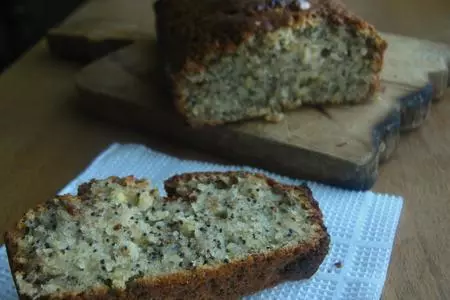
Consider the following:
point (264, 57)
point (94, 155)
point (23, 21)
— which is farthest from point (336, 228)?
point (23, 21)

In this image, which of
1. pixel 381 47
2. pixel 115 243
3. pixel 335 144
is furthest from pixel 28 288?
pixel 381 47

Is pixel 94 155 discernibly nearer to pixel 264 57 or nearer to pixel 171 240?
pixel 264 57

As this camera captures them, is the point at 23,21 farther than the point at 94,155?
Yes

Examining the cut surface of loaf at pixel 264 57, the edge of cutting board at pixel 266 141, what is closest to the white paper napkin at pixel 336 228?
the edge of cutting board at pixel 266 141

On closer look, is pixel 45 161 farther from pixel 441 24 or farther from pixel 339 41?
pixel 441 24

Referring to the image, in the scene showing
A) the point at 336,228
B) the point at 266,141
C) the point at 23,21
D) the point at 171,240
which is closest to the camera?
the point at 171,240

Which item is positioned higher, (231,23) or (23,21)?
(231,23)

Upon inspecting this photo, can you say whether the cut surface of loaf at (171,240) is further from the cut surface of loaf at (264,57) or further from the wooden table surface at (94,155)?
the cut surface of loaf at (264,57)
